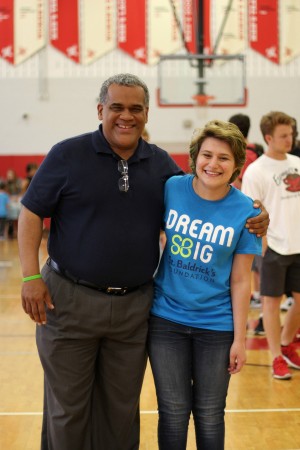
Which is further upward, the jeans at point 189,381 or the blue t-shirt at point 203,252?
the blue t-shirt at point 203,252

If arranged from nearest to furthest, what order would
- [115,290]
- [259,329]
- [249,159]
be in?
[115,290], [249,159], [259,329]

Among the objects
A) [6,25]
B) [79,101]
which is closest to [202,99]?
[79,101]

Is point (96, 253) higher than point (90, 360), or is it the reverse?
point (96, 253)

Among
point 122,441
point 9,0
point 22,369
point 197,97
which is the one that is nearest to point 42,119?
point 9,0

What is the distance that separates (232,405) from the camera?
167 inches

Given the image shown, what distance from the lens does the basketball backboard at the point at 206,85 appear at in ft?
41.1

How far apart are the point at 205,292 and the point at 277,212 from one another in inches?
85.7

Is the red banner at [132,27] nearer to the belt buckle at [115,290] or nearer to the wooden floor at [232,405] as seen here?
the wooden floor at [232,405]

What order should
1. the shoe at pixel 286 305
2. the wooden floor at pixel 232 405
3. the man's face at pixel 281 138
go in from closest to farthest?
the wooden floor at pixel 232 405, the man's face at pixel 281 138, the shoe at pixel 286 305

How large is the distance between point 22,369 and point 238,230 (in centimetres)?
294

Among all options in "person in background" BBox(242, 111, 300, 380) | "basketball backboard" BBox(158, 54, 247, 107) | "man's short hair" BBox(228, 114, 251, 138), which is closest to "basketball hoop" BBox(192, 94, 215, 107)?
"basketball backboard" BBox(158, 54, 247, 107)

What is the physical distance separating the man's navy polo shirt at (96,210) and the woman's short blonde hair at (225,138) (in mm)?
228

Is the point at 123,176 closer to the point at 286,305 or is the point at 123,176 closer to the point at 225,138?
the point at 225,138

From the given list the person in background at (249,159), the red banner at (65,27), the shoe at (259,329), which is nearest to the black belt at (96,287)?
the person in background at (249,159)
